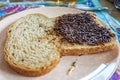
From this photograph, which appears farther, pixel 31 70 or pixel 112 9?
pixel 112 9

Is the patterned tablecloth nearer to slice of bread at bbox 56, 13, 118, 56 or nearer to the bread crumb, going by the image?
slice of bread at bbox 56, 13, 118, 56

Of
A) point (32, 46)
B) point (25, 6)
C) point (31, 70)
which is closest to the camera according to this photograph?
point (31, 70)

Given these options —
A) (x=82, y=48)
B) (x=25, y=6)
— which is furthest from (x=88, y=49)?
(x=25, y=6)

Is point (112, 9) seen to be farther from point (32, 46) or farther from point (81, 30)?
point (32, 46)

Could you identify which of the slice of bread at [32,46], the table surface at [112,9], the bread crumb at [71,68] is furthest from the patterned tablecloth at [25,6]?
the bread crumb at [71,68]

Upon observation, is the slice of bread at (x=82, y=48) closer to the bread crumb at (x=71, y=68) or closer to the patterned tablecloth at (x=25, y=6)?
the bread crumb at (x=71, y=68)

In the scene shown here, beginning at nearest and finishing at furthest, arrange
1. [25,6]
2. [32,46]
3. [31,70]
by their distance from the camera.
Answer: [31,70]
[32,46]
[25,6]
